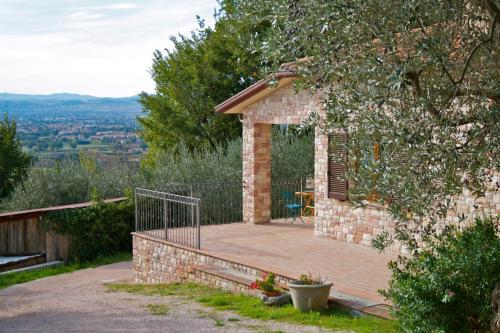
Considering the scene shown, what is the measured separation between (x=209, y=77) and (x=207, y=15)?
3548mm

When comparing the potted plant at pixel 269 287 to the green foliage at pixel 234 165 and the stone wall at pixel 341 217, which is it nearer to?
the stone wall at pixel 341 217

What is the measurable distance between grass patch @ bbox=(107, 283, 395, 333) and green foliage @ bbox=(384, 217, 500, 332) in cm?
111

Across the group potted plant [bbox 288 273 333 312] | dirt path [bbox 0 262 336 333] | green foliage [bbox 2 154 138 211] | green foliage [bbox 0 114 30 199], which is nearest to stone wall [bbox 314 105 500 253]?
potted plant [bbox 288 273 333 312]

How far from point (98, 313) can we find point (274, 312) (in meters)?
3.22

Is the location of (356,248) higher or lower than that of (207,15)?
lower

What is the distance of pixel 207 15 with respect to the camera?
30812mm

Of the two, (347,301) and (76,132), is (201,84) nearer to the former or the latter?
→ (347,301)

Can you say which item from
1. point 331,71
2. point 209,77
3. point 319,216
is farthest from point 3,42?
point 331,71

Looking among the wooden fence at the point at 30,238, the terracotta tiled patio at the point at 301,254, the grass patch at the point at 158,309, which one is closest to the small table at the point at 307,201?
the terracotta tiled patio at the point at 301,254

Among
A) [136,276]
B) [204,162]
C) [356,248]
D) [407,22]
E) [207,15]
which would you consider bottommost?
[136,276]

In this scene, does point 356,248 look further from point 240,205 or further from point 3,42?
point 3,42

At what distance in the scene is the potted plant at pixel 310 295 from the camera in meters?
9.84

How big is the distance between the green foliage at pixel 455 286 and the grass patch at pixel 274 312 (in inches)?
43.8

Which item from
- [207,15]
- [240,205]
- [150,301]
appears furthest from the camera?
[207,15]
